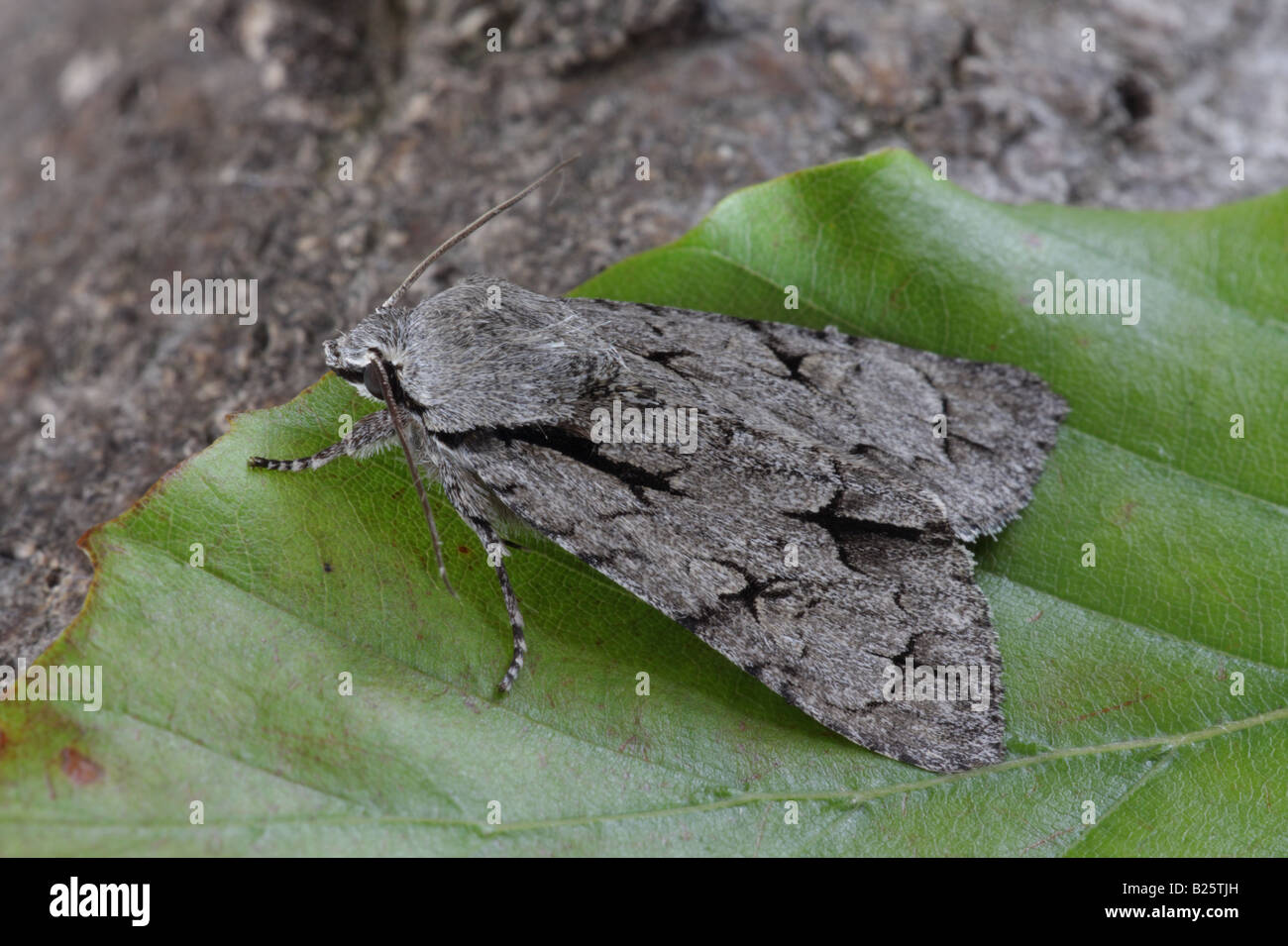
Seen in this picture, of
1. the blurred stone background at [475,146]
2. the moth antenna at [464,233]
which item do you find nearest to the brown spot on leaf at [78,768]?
the blurred stone background at [475,146]

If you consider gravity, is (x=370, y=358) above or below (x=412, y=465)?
above

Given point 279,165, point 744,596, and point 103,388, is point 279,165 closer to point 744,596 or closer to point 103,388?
point 103,388

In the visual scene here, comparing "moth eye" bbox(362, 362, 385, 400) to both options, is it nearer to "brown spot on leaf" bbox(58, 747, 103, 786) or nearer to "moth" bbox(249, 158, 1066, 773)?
"moth" bbox(249, 158, 1066, 773)

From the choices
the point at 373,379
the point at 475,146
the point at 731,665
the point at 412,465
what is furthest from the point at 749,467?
the point at 475,146

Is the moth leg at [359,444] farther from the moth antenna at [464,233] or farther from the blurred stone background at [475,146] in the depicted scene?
the blurred stone background at [475,146]

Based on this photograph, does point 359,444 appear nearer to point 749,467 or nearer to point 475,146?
point 749,467

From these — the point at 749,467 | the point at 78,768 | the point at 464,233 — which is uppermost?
the point at 464,233
